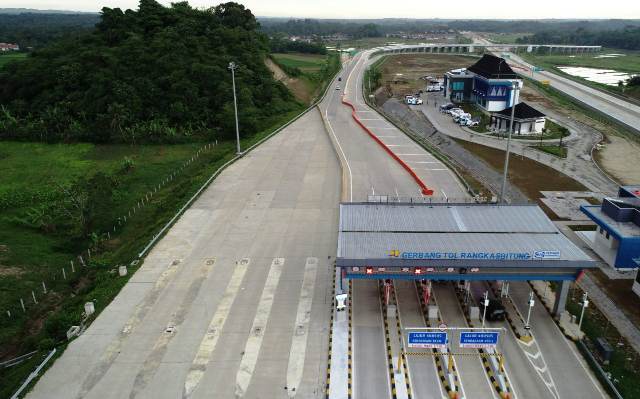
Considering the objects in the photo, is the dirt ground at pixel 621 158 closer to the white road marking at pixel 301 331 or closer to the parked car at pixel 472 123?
the parked car at pixel 472 123

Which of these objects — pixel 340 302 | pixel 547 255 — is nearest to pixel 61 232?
pixel 340 302

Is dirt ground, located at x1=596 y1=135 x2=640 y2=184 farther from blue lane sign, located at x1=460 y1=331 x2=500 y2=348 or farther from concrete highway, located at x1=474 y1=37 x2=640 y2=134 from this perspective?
blue lane sign, located at x1=460 y1=331 x2=500 y2=348

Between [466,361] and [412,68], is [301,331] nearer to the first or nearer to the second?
[466,361]

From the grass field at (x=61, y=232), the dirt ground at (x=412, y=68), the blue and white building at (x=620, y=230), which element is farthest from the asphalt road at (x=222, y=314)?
the dirt ground at (x=412, y=68)

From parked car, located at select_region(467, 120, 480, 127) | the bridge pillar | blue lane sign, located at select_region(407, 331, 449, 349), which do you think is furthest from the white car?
parked car, located at select_region(467, 120, 480, 127)

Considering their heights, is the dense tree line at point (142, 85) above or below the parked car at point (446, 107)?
above

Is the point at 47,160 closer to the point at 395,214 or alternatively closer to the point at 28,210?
the point at 28,210
